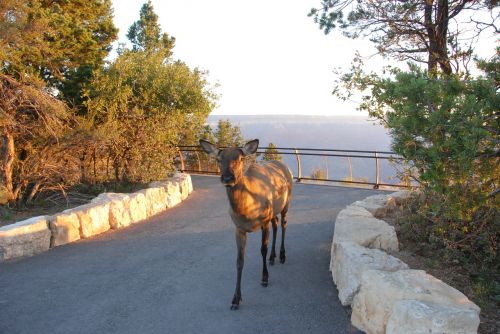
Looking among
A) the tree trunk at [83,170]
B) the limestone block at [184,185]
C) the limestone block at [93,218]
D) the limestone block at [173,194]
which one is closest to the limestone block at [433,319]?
the limestone block at [93,218]

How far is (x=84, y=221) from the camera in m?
7.98

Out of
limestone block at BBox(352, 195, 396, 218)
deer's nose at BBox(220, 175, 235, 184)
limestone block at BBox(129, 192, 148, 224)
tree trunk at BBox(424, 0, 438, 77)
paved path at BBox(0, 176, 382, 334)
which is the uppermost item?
tree trunk at BBox(424, 0, 438, 77)

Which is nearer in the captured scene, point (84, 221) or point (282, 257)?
point (282, 257)

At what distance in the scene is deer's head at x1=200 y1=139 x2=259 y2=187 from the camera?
449cm

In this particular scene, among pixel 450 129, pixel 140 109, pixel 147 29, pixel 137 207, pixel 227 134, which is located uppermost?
pixel 147 29

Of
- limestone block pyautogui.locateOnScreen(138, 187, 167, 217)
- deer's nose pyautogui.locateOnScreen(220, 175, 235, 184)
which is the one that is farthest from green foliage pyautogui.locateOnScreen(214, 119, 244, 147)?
deer's nose pyautogui.locateOnScreen(220, 175, 235, 184)

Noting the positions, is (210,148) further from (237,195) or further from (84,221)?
(84,221)

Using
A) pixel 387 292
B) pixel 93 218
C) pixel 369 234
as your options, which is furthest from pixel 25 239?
pixel 387 292

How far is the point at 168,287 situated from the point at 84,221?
328cm

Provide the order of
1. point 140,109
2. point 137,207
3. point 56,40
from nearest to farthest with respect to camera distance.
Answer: point 137,207, point 56,40, point 140,109

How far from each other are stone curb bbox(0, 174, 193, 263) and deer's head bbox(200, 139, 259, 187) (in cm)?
407

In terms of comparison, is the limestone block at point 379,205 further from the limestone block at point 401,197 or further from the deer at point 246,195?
the deer at point 246,195

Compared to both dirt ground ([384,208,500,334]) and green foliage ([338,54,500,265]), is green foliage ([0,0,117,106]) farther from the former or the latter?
dirt ground ([384,208,500,334])

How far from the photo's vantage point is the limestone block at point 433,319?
3350 mm
